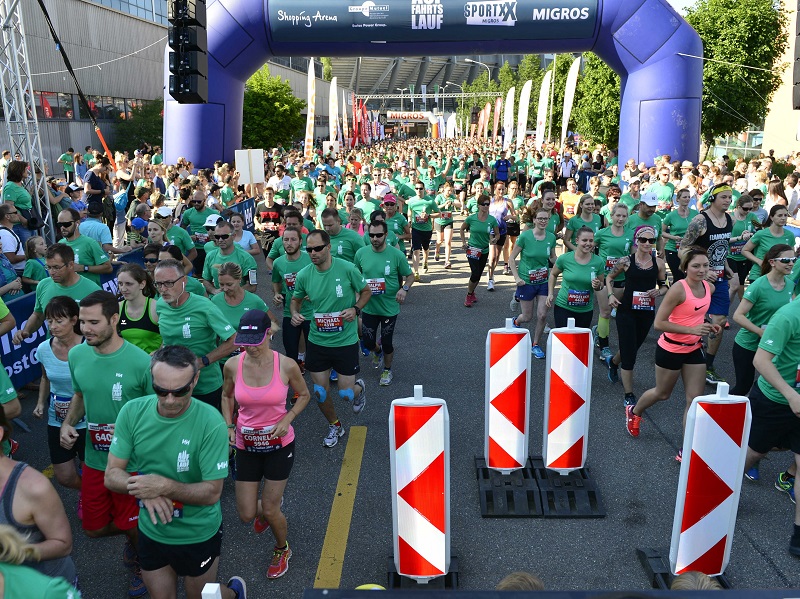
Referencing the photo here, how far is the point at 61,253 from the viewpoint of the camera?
17.7ft

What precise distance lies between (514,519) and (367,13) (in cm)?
1456

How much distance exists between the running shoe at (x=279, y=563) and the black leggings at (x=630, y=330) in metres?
3.90

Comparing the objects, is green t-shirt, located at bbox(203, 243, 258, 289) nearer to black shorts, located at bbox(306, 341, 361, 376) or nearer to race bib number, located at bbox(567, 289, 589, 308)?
black shorts, located at bbox(306, 341, 361, 376)

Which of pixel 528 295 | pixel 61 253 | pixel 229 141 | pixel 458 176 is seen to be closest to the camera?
pixel 61 253

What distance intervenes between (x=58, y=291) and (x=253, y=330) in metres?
2.29

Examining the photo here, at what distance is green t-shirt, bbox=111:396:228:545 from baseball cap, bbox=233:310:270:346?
763mm

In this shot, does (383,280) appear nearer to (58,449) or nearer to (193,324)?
(193,324)

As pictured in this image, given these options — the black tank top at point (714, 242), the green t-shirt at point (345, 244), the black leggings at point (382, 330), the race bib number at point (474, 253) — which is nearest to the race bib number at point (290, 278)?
the black leggings at point (382, 330)

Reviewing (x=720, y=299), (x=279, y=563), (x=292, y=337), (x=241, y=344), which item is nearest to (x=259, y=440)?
(x=241, y=344)

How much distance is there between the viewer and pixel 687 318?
5.69 metres

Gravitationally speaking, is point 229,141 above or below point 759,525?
above

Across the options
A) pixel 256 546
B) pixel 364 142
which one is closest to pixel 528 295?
pixel 256 546

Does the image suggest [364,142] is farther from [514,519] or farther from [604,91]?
[514,519]

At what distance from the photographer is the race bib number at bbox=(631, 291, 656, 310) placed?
22.5 feet
